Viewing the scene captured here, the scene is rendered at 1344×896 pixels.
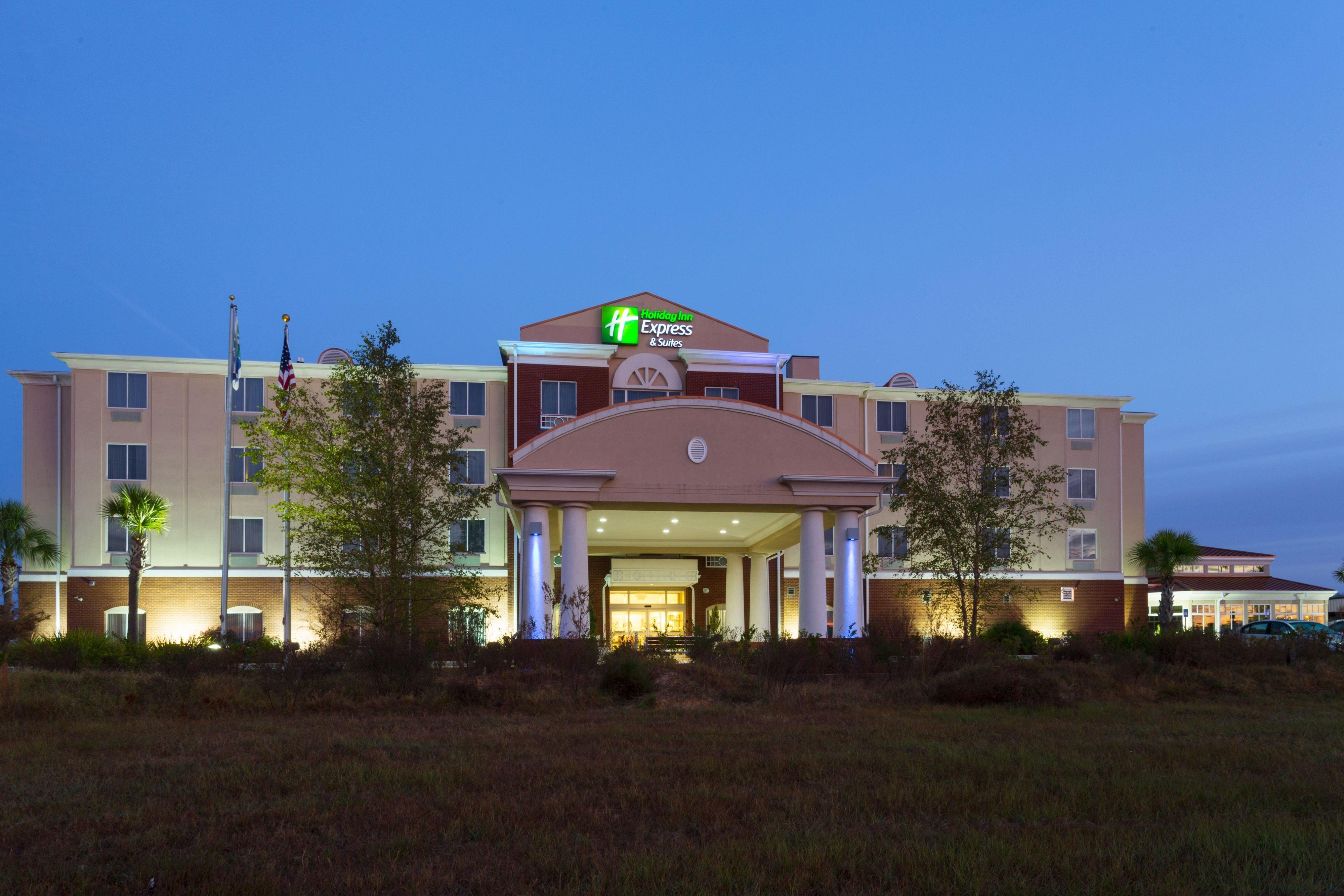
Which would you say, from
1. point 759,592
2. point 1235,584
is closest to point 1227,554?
point 1235,584

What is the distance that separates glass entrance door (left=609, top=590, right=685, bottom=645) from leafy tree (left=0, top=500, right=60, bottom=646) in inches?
760

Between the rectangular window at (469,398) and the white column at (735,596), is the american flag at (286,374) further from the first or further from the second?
the white column at (735,596)

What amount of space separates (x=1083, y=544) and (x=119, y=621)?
3923 centimetres

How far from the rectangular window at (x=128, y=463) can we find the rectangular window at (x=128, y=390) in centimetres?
160

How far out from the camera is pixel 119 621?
111 ft

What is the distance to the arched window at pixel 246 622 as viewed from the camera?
3406 cm

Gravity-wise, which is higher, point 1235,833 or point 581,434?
point 581,434

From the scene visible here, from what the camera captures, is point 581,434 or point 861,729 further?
point 581,434

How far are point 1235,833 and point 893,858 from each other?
283cm

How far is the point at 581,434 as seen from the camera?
22.8 m

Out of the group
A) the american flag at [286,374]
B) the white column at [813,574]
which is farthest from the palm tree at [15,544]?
the white column at [813,574]

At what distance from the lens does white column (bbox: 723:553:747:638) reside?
1382 inches

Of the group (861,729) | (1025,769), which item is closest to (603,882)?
(1025,769)

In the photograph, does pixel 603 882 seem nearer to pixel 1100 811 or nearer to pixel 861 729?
pixel 1100 811
